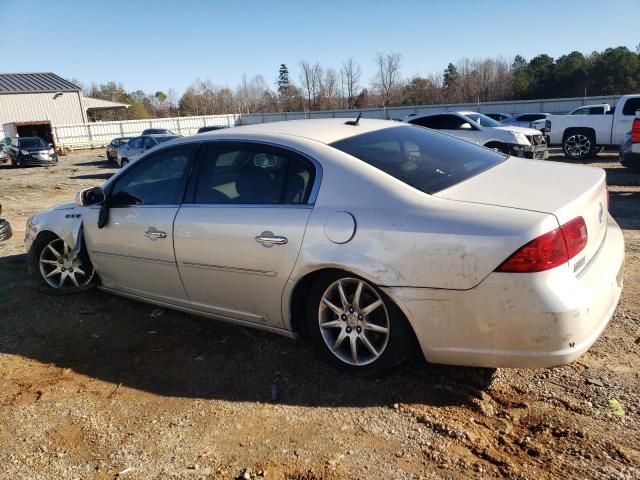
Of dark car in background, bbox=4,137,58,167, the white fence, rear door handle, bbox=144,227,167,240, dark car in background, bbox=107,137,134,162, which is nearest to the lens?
rear door handle, bbox=144,227,167,240

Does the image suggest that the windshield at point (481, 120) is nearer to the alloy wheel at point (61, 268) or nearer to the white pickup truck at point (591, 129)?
the white pickup truck at point (591, 129)

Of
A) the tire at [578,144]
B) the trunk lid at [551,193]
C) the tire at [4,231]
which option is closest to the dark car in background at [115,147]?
the tire at [4,231]

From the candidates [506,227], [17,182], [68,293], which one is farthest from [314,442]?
[17,182]

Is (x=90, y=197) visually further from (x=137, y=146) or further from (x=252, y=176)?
(x=137, y=146)

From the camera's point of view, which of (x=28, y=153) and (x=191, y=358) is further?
(x=28, y=153)

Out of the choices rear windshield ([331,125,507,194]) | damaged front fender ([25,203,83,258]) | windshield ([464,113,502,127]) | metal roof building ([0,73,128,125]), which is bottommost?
damaged front fender ([25,203,83,258])

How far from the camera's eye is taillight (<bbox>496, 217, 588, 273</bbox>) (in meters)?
2.58

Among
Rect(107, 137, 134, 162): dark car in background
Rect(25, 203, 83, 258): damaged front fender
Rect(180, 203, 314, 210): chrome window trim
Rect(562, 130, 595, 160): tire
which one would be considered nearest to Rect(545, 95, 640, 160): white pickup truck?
Rect(562, 130, 595, 160): tire

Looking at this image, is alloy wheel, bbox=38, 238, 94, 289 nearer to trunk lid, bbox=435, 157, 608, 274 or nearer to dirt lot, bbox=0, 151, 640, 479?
dirt lot, bbox=0, 151, 640, 479

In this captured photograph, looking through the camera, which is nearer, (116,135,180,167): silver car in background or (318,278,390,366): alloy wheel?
(318,278,390,366): alloy wheel

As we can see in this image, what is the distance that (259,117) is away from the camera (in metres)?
53.2

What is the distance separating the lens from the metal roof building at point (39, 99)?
46.7 meters

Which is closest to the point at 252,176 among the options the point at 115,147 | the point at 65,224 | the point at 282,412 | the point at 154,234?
the point at 154,234

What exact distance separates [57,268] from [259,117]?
163ft
